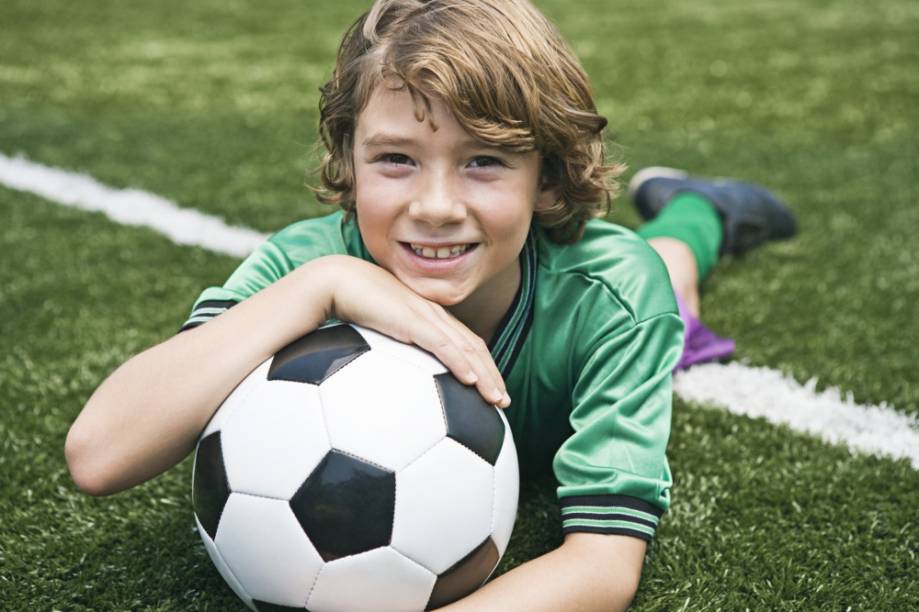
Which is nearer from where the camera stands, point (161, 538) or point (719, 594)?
point (719, 594)

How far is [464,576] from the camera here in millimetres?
1830

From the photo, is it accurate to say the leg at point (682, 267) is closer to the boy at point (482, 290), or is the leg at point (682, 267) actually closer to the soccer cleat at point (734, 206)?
the soccer cleat at point (734, 206)

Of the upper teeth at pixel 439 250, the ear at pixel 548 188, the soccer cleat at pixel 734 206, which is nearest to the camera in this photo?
the upper teeth at pixel 439 250

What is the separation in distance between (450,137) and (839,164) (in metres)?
3.92

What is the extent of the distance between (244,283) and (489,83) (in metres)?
0.72

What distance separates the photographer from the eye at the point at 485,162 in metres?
2.03

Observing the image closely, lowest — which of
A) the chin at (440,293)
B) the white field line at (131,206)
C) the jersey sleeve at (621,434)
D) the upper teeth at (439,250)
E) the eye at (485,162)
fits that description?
the white field line at (131,206)

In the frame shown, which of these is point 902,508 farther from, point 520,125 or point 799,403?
point 520,125

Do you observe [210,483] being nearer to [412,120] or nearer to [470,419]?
[470,419]

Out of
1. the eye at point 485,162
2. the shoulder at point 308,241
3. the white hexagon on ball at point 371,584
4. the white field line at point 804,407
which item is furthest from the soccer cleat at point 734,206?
the white hexagon on ball at point 371,584

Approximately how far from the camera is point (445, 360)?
1910mm

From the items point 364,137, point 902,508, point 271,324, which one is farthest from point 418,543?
point 902,508

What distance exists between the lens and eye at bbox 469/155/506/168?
2.03 metres

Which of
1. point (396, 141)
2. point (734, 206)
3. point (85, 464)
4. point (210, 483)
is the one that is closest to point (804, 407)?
point (734, 206)
